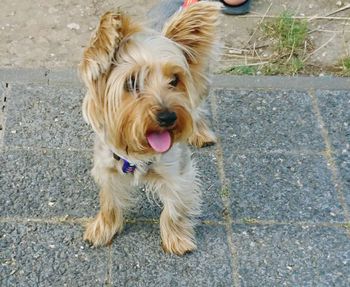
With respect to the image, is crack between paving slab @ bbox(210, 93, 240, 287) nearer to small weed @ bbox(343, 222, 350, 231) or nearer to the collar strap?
small weed @ bbox(343, 222, 350, 231)

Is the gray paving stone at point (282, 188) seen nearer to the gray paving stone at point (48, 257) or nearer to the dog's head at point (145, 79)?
the gray paving stone at point (48, 257)

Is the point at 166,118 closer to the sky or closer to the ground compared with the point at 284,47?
closer to the sky

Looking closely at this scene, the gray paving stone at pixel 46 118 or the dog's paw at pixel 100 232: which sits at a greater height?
the dog's paw at pixel 100 232

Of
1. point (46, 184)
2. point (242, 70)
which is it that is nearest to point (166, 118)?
point (46, 184)

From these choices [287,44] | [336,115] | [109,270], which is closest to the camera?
[109,270]

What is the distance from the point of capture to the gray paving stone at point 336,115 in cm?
441

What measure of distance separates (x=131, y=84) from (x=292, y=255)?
1.43 meters

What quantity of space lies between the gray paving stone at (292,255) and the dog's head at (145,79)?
919 mm

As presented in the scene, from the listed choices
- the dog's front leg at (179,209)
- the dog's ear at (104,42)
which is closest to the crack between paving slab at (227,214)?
the dog's front leg at (179,209)

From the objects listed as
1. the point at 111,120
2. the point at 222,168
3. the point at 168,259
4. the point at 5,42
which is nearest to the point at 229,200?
the point at 222,168

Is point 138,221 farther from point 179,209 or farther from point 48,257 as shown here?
point 48,257

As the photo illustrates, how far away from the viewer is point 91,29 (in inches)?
206

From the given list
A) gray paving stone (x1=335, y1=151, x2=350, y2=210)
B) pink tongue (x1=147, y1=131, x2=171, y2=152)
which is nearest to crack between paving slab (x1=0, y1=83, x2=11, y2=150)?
pink tongue (x1=147, y1=131, x2=171, y2=152)

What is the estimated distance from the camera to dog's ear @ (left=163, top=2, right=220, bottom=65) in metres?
3.05
